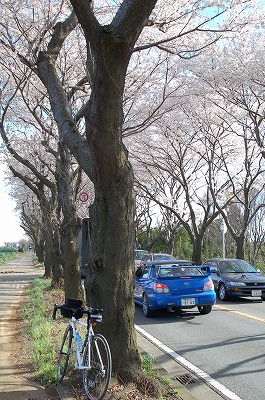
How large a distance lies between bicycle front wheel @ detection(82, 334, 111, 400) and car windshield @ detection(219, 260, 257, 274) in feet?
39.9

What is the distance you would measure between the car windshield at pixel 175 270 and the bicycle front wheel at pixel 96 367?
24.8 ft

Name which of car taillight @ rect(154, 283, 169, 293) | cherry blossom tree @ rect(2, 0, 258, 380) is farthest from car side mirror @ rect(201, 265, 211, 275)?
cherry blossom tree @ rect(2, 0, 258, 380)

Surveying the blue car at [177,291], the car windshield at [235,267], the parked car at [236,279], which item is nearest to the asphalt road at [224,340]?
the blue car at [177,291]

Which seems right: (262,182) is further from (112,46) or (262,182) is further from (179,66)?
(112,46)

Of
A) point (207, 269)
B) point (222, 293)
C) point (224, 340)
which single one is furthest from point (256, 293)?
point (224, 340)

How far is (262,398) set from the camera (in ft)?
19.2

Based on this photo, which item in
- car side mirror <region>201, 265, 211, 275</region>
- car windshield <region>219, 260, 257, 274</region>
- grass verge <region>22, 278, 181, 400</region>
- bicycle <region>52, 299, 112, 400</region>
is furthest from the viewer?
car windshield <region>219, 260, 257, 274</region>

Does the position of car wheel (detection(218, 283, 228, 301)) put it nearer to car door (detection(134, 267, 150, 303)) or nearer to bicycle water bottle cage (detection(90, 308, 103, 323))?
car door (detection(134, 267, 150, 303))

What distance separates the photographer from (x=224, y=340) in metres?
9.27

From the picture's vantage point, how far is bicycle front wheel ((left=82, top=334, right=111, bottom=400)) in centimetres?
485

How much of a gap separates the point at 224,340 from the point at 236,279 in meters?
6.43

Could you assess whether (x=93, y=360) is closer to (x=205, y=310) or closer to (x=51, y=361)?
(x=51, y=361)

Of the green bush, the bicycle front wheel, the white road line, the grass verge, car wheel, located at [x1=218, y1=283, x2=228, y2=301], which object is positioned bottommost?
the white road line

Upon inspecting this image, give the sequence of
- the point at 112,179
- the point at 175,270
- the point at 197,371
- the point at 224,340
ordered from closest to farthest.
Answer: the point at 112,179 → the point at 197,371 → the point at 224,340 → the point at 175,270
